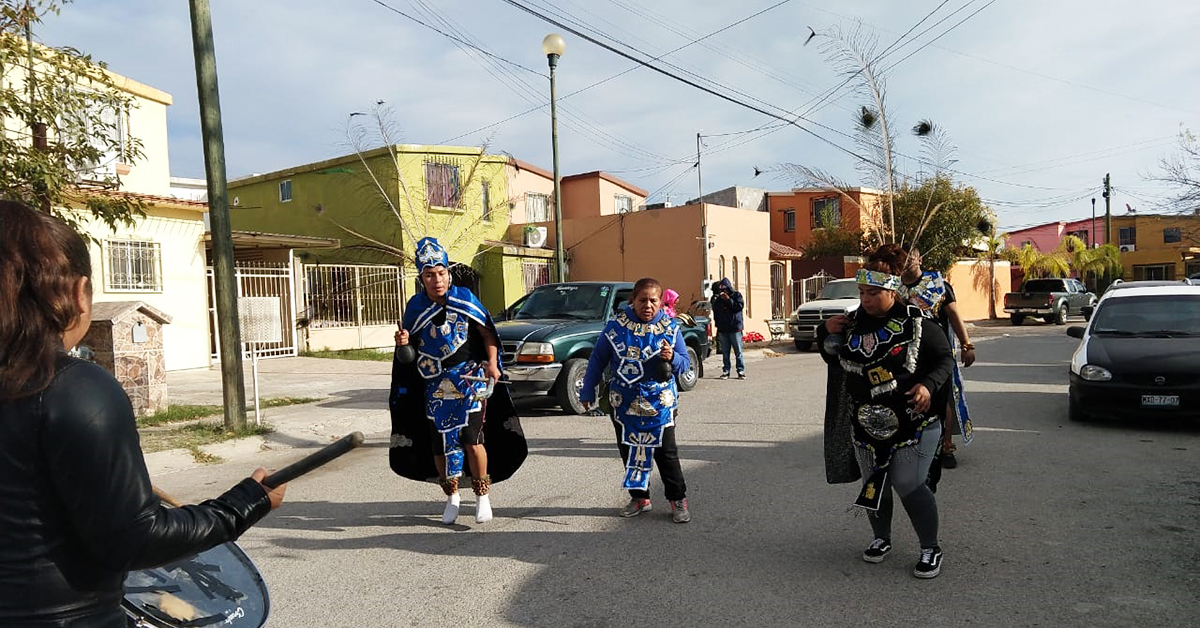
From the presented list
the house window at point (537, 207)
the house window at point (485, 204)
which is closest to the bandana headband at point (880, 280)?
the house window at point (485, 204)

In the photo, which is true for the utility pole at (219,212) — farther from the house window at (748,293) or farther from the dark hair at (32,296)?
the house window at (748,293)

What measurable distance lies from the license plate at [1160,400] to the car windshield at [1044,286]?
86.2ft

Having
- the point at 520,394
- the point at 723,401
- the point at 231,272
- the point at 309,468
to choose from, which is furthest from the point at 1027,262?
the point at 309,468

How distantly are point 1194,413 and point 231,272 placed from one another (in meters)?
10.2

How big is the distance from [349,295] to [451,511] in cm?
1588

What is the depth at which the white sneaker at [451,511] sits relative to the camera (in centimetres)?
552

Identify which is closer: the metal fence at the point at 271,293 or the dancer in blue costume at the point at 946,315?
the dancer in blue costume at the point at 946,315

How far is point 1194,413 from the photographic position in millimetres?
7984

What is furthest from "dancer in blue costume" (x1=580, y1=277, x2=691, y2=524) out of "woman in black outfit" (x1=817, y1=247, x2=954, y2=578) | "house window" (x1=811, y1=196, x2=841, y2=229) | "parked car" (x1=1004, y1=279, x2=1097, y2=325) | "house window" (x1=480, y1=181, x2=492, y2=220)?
"house window" (x1=811, y1=196, x2=841, y2=229)

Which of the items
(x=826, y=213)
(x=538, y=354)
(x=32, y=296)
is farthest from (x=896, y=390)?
(x=826, y=213)

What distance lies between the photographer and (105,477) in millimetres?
1634

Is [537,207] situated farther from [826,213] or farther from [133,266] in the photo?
[133,266]

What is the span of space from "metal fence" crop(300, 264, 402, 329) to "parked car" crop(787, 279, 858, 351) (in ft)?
34.7

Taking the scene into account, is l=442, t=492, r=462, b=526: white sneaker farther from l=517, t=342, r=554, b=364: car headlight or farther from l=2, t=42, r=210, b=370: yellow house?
l=2, t=42, r=210, b=370: yellow house
